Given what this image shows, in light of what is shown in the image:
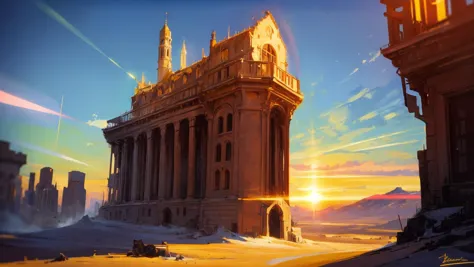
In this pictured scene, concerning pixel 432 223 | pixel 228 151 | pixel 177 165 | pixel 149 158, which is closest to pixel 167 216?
pixel 177 165

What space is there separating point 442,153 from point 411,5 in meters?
8.92

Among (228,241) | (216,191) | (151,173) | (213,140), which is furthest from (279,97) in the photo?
(151,173)

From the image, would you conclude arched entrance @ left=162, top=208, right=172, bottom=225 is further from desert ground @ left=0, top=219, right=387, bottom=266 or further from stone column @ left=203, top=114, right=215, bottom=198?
stone column @ left=203, top=114, right=215, bottom=198

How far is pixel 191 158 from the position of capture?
Result: 5556 cm

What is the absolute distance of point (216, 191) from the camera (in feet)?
164

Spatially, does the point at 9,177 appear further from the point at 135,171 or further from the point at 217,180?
the point at 135,171

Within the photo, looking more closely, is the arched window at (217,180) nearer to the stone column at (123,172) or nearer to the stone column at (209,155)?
the stone column at (209,155)

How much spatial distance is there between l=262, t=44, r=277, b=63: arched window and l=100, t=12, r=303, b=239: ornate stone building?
134 mm

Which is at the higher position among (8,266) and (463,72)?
(463,72)

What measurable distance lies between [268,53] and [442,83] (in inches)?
1244

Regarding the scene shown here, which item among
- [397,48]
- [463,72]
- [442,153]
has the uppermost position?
[397,48]

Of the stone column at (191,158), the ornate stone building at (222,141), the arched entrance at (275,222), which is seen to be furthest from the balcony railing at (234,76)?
the arched entrance at (275,222)

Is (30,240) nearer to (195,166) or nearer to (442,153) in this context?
(442,153)

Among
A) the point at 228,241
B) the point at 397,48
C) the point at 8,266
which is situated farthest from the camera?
the point at 228,241
